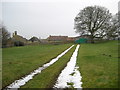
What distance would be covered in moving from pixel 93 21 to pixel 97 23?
7.15ft

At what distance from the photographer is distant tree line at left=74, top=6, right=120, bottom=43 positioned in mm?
52625

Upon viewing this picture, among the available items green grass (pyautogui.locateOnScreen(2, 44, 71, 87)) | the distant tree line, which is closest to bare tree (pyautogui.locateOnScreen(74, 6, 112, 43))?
the distant tree line

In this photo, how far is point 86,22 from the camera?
5322 centimetres

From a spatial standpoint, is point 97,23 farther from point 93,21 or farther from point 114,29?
point 114,29

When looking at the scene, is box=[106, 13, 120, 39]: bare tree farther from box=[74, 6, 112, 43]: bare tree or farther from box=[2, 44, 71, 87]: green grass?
box=[2, 44, 71, 87]: green grass

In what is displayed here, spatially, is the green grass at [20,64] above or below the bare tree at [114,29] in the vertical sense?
below

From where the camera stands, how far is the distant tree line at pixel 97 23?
52625 mm

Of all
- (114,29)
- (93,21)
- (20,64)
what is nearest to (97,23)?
(93,21)

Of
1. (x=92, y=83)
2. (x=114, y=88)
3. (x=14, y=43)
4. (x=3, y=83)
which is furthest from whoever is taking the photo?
(x=14, y=43)

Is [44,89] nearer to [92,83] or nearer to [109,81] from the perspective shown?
[92,83]

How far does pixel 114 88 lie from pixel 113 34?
51235 mm

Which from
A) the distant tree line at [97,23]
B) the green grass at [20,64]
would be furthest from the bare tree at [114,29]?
the green grass at [20,64]

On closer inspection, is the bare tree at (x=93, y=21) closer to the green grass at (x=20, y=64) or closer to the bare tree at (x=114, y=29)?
the bare tree at (x=114, y=29)

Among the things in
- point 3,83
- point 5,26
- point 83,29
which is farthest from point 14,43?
point 3,83
